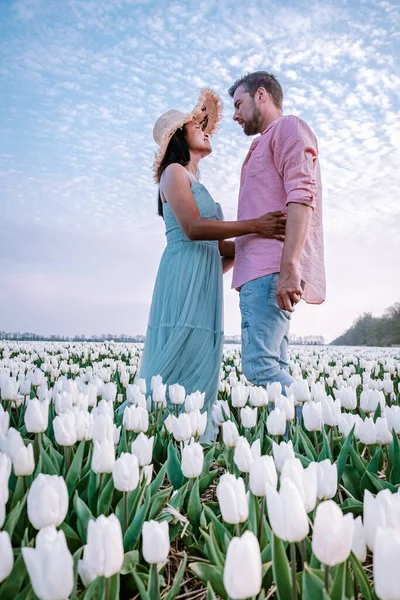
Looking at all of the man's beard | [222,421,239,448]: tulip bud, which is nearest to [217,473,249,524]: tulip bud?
[222,421,239,448]: tulip bud

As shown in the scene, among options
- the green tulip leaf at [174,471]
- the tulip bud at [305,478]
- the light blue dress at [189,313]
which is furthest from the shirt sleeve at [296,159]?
the tulip bud at [305,478]

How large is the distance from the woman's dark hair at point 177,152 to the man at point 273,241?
1.90ft

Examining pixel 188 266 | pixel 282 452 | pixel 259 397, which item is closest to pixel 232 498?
pixel 282 452

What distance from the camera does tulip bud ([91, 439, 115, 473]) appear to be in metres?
1.67

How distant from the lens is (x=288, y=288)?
335 centimetres

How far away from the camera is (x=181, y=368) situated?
3.98 metres

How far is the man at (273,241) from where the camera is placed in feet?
11.2

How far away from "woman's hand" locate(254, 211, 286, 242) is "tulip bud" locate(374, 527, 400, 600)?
2829mm

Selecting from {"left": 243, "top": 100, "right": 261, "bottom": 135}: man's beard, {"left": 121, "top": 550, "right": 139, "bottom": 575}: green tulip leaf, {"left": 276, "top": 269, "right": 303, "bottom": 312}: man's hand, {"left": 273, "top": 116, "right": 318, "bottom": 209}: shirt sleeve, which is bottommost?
{"left": 121, "top": 550, "right": 139, "bottom": 575}: green tulip leaf

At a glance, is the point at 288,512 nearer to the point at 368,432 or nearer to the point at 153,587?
the point at 153,587

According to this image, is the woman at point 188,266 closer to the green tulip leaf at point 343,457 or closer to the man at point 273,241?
the man at point 273,241

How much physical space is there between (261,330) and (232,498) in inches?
89.8

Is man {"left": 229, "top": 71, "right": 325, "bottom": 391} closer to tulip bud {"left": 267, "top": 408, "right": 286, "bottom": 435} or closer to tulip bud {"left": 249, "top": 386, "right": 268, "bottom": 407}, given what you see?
tulip bud {"left": 249, "top": 386, "right": 268, "bottom": 407}

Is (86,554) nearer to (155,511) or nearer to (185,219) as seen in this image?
(155,511)
